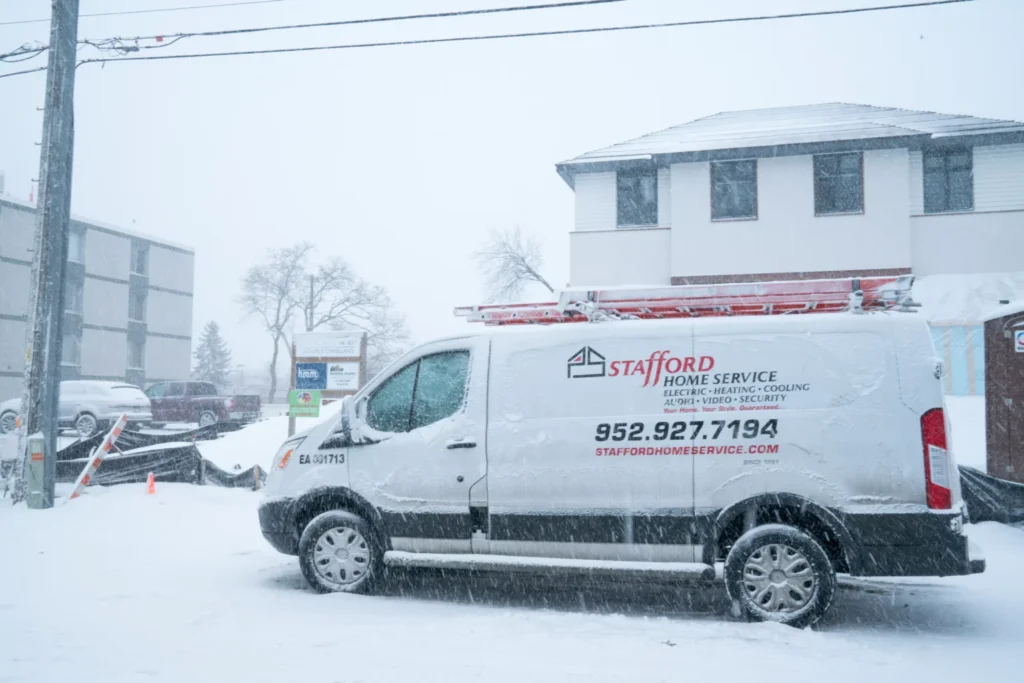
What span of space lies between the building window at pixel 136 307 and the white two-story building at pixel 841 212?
39.2 metres

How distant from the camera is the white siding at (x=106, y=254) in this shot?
158 feet

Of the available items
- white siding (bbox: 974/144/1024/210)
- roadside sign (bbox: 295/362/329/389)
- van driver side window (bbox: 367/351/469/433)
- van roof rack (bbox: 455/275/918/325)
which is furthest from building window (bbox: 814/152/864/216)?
van driver side window (bbox: 367/351/469/433)

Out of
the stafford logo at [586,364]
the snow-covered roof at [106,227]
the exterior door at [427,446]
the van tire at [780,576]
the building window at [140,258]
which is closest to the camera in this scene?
the van tire at [780,576]

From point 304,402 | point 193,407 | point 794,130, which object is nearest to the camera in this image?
point 304,402

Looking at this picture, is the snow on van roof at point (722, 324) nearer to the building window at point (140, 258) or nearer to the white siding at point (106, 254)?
the white siding at point (106, 254)

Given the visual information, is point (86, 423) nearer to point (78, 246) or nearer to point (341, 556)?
point (341, 556)

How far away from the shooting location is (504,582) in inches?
301

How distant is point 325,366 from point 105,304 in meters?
39.8

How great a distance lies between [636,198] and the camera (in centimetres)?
2320

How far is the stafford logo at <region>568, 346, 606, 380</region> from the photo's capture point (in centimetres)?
652

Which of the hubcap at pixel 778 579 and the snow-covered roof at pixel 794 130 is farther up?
the snow-covered roof at pixel 794 130

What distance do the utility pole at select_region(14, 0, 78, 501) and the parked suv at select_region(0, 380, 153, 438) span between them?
13841 mm

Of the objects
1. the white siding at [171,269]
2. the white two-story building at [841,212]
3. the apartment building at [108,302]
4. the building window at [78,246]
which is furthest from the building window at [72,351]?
the white two-story building at [841,212]

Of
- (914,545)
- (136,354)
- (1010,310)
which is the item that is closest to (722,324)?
(914,545)
